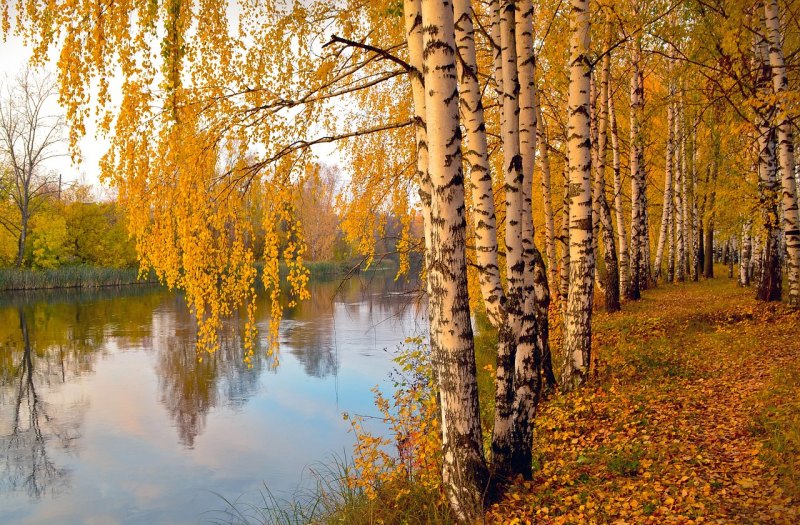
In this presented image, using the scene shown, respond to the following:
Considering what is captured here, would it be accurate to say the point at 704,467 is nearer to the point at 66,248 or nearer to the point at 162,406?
the point at 162,406

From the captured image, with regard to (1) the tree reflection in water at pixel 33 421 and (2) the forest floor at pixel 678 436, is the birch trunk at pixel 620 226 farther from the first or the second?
(1) the tree reflection in water at pixel 33 421

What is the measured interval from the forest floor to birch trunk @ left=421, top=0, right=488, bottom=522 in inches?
12.8

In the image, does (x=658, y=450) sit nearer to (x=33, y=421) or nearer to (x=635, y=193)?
(x=635, y=193)

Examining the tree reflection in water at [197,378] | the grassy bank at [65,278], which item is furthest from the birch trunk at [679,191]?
the grassy bank at [65,278]

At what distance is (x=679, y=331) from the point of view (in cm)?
865

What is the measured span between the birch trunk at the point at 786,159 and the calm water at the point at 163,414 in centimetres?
627

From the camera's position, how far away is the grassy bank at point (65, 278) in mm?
30031

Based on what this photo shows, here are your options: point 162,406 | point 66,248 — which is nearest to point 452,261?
point 162,406

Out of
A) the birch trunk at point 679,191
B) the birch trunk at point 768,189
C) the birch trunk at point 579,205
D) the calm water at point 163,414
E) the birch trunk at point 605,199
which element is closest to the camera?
the birch trunk at point 579,205

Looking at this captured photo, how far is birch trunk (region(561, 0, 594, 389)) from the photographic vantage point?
5.59 metres

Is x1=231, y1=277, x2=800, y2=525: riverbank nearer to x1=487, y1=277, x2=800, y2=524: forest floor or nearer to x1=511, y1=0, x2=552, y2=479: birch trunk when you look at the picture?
x1=487, y1=277, x2=800, y2=524: forest floor

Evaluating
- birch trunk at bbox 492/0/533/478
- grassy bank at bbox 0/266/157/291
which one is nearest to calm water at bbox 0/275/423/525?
birch trunk at bbox 492/0/533/478

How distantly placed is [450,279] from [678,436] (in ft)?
9.35

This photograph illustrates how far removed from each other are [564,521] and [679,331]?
20.2 ft
